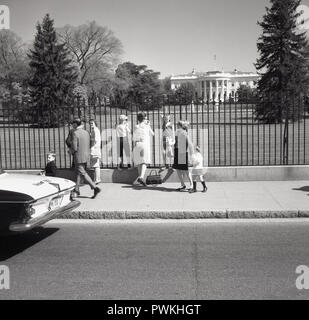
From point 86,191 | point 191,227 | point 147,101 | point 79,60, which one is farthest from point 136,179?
point 79,60

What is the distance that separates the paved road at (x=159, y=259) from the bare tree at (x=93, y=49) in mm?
66049

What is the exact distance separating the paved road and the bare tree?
6605cm

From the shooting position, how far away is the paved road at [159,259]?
5.27m

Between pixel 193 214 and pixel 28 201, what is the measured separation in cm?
347

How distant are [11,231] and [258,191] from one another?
19.5 ft

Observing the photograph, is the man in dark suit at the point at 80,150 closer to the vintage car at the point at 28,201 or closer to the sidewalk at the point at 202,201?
the sidewalk at the point at 202,201

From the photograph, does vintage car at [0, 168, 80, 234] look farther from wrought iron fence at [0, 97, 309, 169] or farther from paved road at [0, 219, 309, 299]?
wrought iron fence at [0, 97, 309, 169]

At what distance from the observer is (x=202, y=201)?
9875mm

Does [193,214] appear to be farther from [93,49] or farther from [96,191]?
[93,49]

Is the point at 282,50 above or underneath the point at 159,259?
above

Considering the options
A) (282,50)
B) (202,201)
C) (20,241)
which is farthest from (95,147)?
(282,50)

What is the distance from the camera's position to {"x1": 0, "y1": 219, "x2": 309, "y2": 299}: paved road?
17.3 ft

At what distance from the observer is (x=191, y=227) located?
8.28 meters
